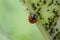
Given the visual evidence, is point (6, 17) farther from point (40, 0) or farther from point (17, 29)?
point (40, 0)

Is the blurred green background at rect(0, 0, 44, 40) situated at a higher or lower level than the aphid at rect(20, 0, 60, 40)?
lower

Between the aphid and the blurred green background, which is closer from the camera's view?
the aphid

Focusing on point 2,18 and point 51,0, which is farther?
point 2,18

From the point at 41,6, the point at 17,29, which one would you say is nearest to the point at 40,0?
the point at 41,6

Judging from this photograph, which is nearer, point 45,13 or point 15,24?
point 45,13

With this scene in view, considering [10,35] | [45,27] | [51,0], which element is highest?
[51,0]
